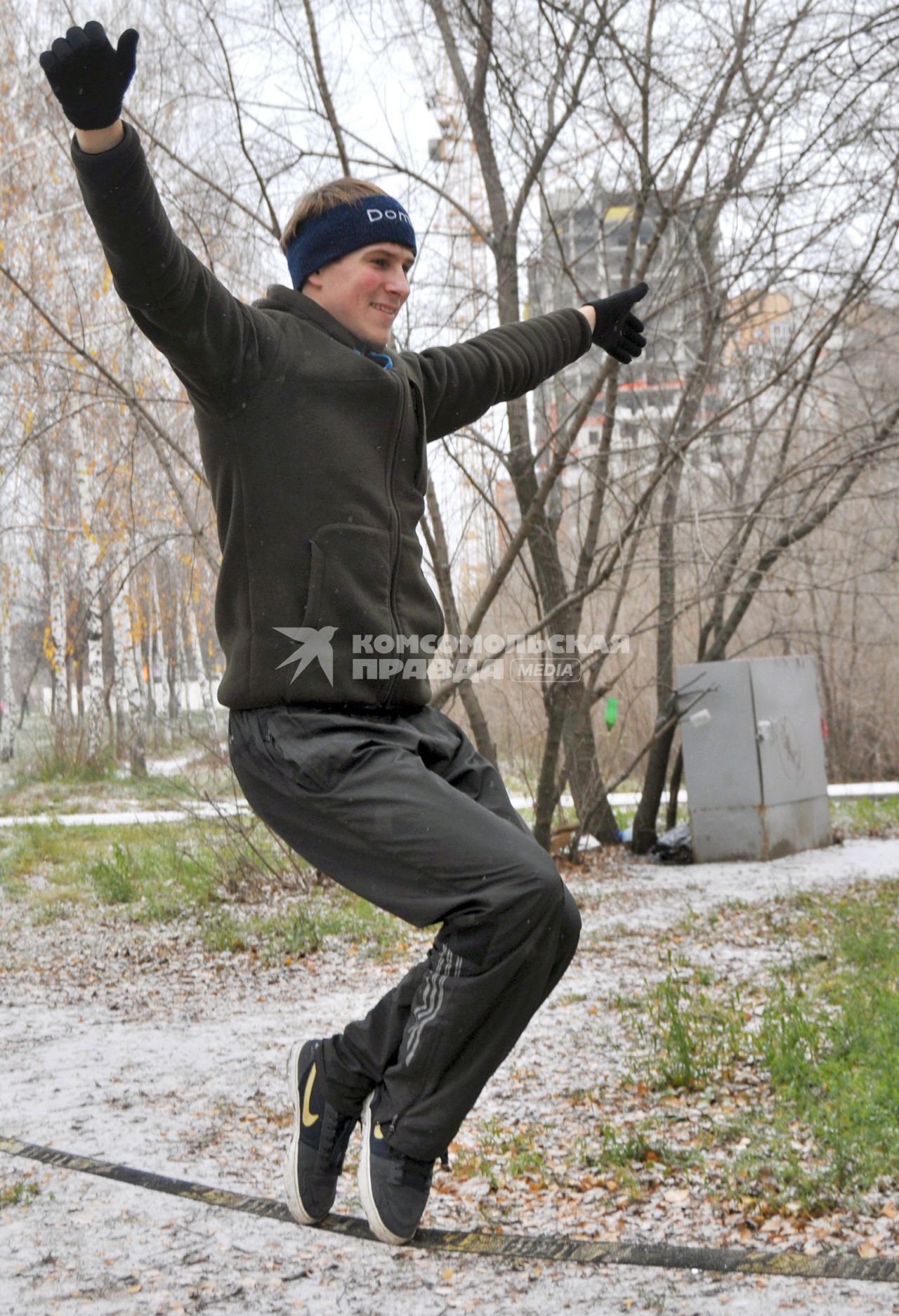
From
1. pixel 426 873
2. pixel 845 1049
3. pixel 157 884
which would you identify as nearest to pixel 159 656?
pixel 157 884

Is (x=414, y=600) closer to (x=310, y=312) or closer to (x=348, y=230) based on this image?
(x=310, y=312)

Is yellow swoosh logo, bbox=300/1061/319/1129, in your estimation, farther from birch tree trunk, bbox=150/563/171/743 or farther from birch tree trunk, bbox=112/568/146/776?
birch tree trunk, bbox=112/568/146/776

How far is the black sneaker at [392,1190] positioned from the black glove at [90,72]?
1.99 m

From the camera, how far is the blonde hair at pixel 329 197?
2770mm

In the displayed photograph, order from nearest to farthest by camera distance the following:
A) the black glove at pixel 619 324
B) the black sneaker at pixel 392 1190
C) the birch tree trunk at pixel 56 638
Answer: the black sneaker at pixel 392 1190 < the black glove at pixel 619 324 < the birch tree trunk at pixel 56 638

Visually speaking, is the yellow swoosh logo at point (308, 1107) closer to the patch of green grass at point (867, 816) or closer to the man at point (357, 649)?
the man at point (357, 649)

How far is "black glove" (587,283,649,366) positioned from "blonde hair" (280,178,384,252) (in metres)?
0.84

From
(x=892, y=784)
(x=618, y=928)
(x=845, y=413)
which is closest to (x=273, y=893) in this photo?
(x=618, y=928)

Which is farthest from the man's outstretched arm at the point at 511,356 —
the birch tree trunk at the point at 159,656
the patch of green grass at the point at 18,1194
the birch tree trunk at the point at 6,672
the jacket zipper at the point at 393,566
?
the birch tree trunk at the point at 6,672

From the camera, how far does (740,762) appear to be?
31.5 ft

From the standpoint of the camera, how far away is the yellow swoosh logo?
2936 mm

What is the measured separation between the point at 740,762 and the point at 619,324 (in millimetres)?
6556

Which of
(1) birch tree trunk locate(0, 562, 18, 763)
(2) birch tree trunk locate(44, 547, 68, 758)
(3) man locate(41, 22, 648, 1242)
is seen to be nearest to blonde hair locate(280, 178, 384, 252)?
(3) man locate(41, 22, 648, 1242)

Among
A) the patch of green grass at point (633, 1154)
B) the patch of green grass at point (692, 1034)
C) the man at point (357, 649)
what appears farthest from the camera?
the patch of green grass at point (692, 1034)
